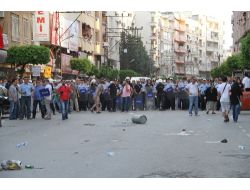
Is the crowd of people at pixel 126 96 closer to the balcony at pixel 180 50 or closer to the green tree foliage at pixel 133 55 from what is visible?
the green tree foliage at pixel 133 55

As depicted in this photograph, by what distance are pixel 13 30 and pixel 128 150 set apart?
3243cm

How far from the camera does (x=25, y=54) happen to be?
1560 inches

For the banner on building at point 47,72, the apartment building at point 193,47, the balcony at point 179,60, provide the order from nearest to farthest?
the banner on building at point 47,72, the balcony at point 179,60, the apartment building at point 193,47

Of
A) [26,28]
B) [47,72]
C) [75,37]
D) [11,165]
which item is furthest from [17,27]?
[11,165]

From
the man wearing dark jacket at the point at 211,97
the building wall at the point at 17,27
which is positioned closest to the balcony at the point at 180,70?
the building wall at the point at 17,27

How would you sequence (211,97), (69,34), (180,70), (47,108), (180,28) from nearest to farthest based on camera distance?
(47,108)
(211,97)
(69,34)
(180,28)
(180,70)

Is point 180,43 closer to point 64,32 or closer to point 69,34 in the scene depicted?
point 69,34

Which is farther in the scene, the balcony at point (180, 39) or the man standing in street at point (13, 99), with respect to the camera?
the balcony at point (180, 39)

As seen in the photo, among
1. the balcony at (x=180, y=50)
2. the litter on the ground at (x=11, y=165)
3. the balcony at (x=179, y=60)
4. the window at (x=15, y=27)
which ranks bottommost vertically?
the litter on the ground at (x=11, y=165)

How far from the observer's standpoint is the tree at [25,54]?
39.6m

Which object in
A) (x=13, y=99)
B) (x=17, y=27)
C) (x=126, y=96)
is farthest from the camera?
(x=17, y=27)

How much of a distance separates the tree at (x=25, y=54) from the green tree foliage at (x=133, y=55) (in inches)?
1840

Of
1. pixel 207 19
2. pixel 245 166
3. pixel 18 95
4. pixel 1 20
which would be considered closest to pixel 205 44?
pixel 207 19
